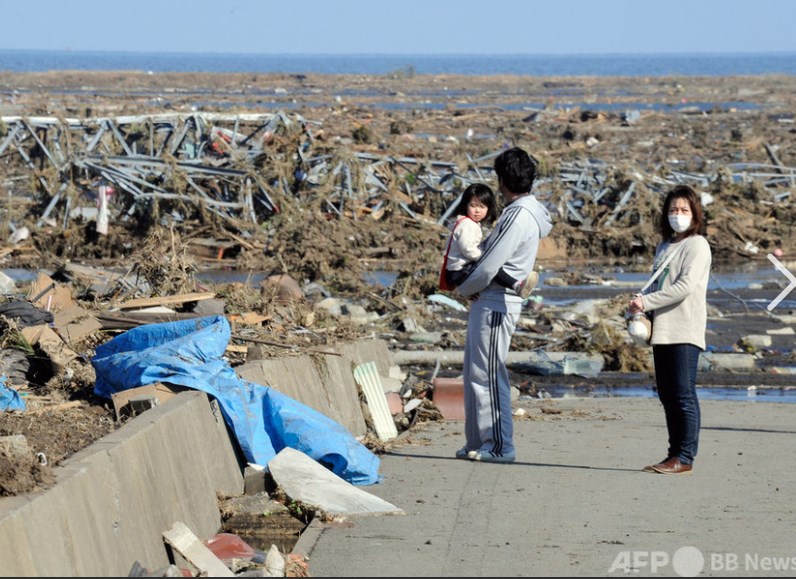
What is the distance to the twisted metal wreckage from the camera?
23203 millimetres

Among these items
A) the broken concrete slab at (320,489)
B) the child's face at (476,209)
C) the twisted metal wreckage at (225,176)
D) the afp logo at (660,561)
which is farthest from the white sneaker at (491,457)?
the twisted metal wreckage at (225,176)

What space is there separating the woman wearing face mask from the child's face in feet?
3.91

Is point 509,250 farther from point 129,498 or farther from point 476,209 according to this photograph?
point 129,498

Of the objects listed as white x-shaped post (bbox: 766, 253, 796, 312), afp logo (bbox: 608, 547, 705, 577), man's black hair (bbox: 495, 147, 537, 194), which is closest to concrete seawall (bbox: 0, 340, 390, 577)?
afp logo (bbox: 608, 547, 705, 577)

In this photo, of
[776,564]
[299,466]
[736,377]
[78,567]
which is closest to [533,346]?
[736,377]

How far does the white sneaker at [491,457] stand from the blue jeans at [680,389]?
1.07 metres

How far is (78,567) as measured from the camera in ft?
15.7

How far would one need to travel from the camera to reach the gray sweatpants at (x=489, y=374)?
8.07 meters

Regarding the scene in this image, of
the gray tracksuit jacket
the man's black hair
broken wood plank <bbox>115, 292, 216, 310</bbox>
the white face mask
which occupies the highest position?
the man's black hair

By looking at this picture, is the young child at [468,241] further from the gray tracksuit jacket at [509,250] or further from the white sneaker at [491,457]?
the white sneaker at [491,457]

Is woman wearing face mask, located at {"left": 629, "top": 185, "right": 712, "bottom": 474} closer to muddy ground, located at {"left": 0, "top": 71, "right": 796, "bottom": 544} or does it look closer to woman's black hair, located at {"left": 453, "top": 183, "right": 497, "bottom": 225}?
woman's black hair, located at {"left": 453, "top": 183, "right": 497, "bottom": 225}

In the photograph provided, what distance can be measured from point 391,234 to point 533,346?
8.85m

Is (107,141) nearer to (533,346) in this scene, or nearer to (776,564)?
(533,346)

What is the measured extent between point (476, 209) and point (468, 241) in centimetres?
23
